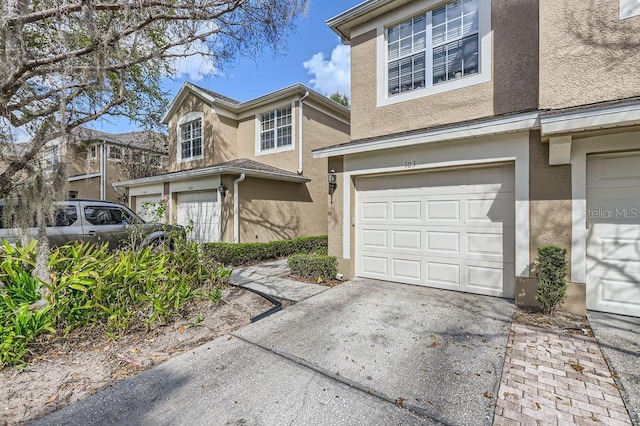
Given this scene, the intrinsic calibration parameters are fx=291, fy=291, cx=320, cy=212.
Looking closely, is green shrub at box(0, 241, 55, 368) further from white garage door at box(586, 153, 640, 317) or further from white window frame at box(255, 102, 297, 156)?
white window frame at box(255, 102, 297, 156)

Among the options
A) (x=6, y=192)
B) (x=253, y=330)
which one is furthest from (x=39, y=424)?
(x=6, y=192)

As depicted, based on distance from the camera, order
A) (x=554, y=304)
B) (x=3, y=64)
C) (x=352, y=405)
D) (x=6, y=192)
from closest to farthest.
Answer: (x=352, y=405)
(x=3, y=64)
(x=6, y=192)
(x=554, y=304)

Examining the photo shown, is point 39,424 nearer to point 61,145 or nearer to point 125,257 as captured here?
point 125,257

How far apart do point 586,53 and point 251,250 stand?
28.1 ft

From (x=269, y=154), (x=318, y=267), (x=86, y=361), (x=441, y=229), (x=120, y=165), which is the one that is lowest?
(x=86, y=361)

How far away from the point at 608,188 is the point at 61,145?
27.2 feet

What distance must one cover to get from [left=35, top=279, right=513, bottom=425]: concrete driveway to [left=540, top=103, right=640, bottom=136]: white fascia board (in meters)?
2.87

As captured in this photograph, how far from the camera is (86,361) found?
3.42 m

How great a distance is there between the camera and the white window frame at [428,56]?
554 centimetres

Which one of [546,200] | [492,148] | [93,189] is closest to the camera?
[546,200]

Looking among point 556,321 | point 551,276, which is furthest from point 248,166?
point 556,321

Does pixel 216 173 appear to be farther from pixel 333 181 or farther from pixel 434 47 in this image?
pixel 434 47

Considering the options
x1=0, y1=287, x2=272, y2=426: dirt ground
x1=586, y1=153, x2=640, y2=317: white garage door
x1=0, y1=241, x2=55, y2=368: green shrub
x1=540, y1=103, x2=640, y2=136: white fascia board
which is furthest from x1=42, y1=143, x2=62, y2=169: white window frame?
x1=586, y1=153, x2=640, y2=317: white garage door

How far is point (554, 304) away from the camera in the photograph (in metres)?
4.43
